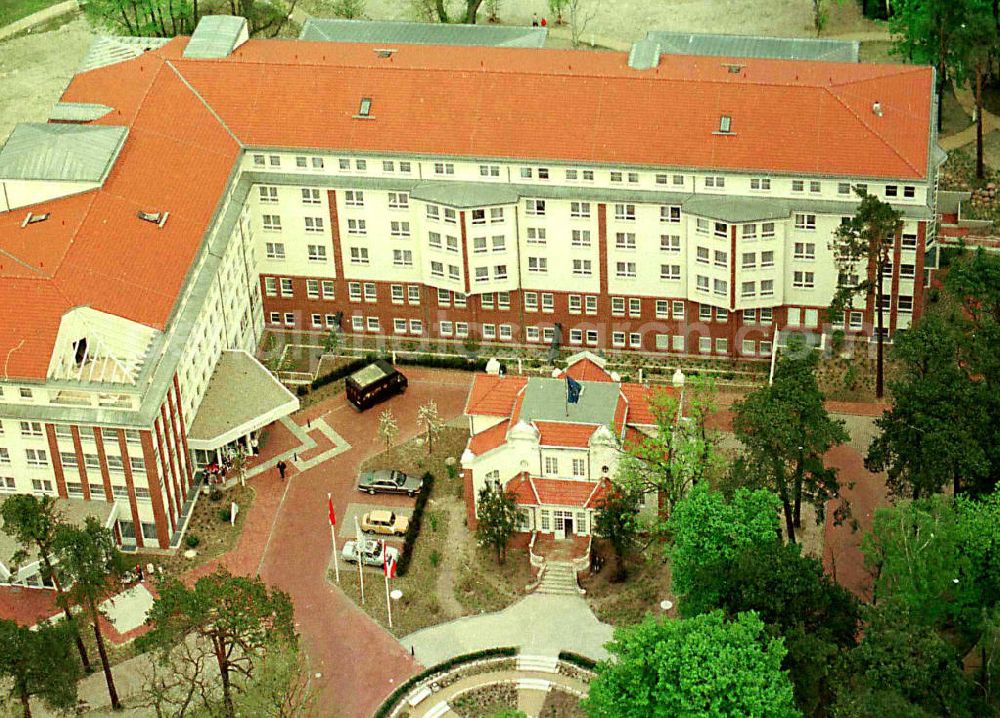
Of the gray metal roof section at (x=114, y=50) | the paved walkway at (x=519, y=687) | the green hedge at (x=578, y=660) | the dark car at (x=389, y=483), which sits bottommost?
the paved walkway at (x=519, y=687)

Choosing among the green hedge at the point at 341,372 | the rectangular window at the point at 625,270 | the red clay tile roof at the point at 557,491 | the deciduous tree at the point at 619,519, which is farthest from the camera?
the green hedge at the point at 341,372

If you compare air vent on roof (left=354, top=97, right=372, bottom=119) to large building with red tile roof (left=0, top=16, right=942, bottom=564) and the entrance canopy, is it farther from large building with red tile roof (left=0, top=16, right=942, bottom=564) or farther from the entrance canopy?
the entrance canopy

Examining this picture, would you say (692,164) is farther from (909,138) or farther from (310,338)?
(310,338)

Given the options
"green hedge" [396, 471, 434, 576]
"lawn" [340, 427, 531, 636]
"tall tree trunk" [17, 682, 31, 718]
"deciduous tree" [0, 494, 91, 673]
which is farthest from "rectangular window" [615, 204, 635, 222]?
"tall tree trunk" [17, 682, 31, 718]

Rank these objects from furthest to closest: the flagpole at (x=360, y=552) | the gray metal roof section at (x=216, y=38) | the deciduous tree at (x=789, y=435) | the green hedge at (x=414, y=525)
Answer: the gray metal roof section at (x=216, y=38)
the green hedge at (x=414, y=525)
the flagpole at (x=360, y=552)
the deciduous tree at (x=789, y=435)

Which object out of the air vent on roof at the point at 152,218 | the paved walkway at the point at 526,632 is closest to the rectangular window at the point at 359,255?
the air vent on roof at the point at 152,218

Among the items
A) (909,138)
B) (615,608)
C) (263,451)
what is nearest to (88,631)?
(263,451)

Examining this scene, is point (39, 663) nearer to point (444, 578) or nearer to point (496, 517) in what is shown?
point (444, 578)

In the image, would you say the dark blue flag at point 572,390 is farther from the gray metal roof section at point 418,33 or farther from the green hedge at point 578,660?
the gray metal roof section at point 418,33
